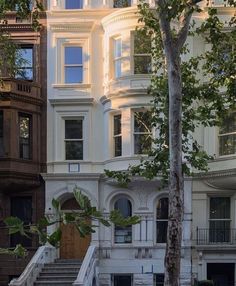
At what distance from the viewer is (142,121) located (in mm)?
20641

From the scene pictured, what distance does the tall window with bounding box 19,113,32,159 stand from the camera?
70.4ft

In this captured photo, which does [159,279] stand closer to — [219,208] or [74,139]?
[219,208]

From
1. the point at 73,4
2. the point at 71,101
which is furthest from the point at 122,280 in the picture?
the point at 73,4

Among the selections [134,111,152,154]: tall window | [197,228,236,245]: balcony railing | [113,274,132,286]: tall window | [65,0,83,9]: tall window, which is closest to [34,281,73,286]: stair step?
[113,274,132,286]: tall window

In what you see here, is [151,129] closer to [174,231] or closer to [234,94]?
[234,94]

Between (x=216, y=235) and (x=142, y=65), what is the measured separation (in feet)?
24.5

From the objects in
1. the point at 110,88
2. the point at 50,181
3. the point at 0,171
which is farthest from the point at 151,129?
the point at 0,171

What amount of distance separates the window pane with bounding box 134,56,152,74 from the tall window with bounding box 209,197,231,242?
19.4 feet

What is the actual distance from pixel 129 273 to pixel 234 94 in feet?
30.7

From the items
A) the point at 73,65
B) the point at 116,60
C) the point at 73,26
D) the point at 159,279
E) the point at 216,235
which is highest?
the point at 73,26

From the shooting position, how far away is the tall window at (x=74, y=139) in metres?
21.9

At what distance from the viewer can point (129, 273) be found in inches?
811

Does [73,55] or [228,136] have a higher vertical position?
[73,55]

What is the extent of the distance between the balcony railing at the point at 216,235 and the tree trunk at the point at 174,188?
10.7 meters
